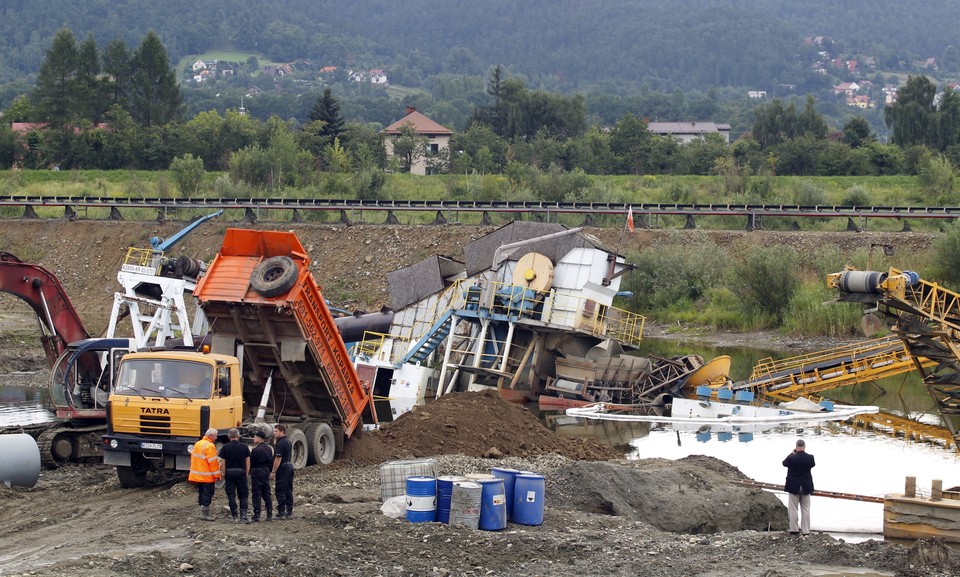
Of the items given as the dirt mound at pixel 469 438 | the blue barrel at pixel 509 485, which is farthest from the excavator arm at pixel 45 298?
the blue barrel at pixel 509 485

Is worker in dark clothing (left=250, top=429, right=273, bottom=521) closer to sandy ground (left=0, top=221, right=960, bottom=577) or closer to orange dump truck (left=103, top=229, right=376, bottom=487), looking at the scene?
sandy ground (left=0, top=221, right=960, bottom=577)

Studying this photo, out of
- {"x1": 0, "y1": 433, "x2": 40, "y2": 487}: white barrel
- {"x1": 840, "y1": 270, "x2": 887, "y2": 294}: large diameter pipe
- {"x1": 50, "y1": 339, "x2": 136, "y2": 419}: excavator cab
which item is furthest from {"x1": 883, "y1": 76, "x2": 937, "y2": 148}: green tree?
{"x1": 0, "y1": 433, "x2": 40, "y2": 487}: white barrel

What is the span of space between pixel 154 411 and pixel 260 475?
298 centimetres

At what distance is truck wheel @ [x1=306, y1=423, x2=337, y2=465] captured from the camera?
23.3 m

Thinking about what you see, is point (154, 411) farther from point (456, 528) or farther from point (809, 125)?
point (809, 125)

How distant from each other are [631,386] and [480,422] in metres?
11.6

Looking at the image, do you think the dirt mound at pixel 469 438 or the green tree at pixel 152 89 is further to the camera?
the green tree at pixel 152 89

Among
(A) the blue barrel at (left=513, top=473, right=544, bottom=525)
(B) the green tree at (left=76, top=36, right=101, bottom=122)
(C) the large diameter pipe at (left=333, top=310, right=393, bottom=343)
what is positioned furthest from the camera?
(B) the green tree at (left=76, top=36, right=101, bottom=122)

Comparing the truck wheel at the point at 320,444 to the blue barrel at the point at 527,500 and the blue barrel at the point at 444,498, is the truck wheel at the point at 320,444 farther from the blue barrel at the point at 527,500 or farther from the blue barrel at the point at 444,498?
the blue barrel at the point at 527,500

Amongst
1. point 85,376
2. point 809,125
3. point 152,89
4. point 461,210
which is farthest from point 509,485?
point 809,125

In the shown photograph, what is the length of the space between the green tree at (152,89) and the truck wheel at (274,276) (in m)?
104

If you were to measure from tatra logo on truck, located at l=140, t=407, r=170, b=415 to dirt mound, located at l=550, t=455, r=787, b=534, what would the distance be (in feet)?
20.1

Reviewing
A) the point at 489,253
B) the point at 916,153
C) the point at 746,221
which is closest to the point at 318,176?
the point at 746,221

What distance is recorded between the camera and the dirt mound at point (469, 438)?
2517 centimetres
